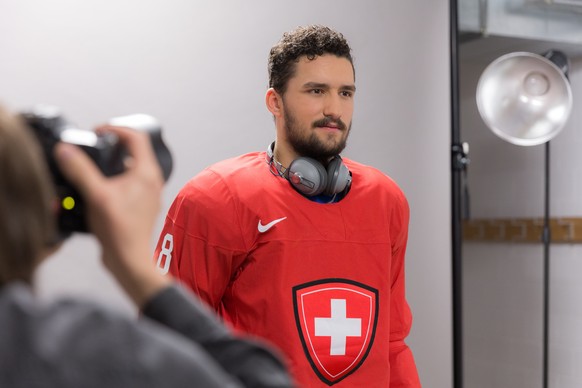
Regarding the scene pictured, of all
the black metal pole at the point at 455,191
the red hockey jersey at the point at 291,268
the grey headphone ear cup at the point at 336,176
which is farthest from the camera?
the black metal pole at the point at 455,191

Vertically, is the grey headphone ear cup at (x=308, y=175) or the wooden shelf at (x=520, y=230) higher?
the grey headphone ear cup at (x=308, y=175)

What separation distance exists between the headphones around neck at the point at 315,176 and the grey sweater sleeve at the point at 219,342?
1185 millimetres

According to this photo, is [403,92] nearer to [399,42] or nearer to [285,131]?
[399,42]

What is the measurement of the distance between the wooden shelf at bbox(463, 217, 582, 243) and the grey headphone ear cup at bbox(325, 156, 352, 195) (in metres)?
1.46

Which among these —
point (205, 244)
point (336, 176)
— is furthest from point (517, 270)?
point (205, 244)

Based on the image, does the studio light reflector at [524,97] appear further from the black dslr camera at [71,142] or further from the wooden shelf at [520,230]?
the black dslr camera at [71,142]

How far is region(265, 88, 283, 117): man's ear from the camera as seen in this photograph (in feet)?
6.70

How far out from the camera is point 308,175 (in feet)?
6.17

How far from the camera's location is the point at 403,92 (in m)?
3.09

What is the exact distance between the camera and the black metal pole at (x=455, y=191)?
3.19 meters

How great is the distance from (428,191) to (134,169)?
8.32ft

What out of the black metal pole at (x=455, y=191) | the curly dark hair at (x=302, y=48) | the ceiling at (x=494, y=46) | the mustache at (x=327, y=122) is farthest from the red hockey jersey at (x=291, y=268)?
the ceiling at (x=494, y=46)

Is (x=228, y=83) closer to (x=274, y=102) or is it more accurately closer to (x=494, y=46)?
(x=274, y=102)

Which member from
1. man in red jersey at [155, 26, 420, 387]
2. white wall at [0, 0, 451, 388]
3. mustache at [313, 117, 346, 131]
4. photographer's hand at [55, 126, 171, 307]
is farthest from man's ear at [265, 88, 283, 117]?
photographer's hand at [55, 126, 171, 307]
